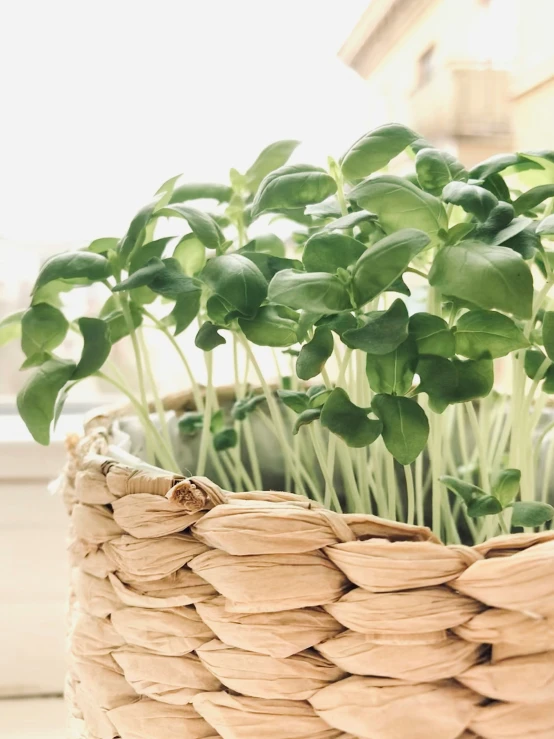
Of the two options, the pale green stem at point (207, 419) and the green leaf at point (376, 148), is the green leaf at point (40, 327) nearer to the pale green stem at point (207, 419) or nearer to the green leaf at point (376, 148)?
the pale green stem at point (207, 419)

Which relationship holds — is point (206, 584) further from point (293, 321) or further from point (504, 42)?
point (504, 42)

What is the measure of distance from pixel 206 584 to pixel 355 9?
0.93m

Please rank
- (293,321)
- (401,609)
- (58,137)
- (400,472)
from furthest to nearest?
(58,137) < (400,472) < (293,321) < (401,609)

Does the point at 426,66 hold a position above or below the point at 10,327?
above

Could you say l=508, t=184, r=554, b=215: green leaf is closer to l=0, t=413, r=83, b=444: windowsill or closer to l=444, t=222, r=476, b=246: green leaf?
l=444, t=222, r=476, b=246: green leaf

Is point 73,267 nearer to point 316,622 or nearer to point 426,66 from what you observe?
point 316,622

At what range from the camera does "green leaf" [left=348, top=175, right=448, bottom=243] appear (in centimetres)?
45

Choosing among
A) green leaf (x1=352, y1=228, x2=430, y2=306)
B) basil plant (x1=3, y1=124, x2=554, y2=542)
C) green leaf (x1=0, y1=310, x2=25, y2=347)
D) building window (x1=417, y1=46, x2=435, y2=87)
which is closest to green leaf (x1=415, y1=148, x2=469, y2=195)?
basil plant (x1=3, y1=124, x2=554, y2=542)

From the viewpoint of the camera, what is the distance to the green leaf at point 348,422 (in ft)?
1.43

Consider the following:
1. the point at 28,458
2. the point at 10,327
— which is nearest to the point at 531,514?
the point at 10,327

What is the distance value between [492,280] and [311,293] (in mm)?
97

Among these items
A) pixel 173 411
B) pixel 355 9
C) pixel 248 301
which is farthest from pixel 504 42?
pixel 248 301

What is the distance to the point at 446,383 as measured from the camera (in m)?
0.44

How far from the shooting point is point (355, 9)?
3.60 feet
